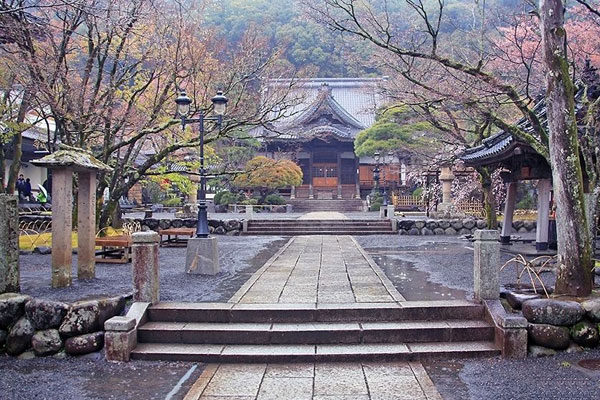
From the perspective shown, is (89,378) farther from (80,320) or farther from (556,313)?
(556,313)

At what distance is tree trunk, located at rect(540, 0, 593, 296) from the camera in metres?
6.07

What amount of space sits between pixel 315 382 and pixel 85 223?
5215 millimetres

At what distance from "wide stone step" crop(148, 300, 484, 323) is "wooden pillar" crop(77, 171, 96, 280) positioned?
8.71 feet

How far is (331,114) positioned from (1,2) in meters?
33.1

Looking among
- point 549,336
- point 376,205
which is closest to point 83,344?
point 549,336

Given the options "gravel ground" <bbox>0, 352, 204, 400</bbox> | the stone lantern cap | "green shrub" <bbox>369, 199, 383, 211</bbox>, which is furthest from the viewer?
"green shrub" <bbox>369, 199, 383, 211</bbox>

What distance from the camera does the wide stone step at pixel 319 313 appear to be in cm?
620

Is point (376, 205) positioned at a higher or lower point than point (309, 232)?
higher

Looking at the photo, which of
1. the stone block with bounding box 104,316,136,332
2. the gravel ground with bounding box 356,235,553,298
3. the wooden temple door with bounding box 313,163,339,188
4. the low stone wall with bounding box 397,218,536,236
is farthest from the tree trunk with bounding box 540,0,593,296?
the wooden temple door with bounding box 313,163,339,188

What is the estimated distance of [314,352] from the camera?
18.1ft

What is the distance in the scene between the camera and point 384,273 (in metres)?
9.25

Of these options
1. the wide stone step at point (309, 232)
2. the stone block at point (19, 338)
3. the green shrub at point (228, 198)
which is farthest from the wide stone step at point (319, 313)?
the green shrub at point (228, 198)

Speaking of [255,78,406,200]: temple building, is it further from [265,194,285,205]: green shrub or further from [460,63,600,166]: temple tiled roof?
[460,63,600,166]: temple tiled roof

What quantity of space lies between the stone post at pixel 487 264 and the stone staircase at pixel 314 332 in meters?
0.25
